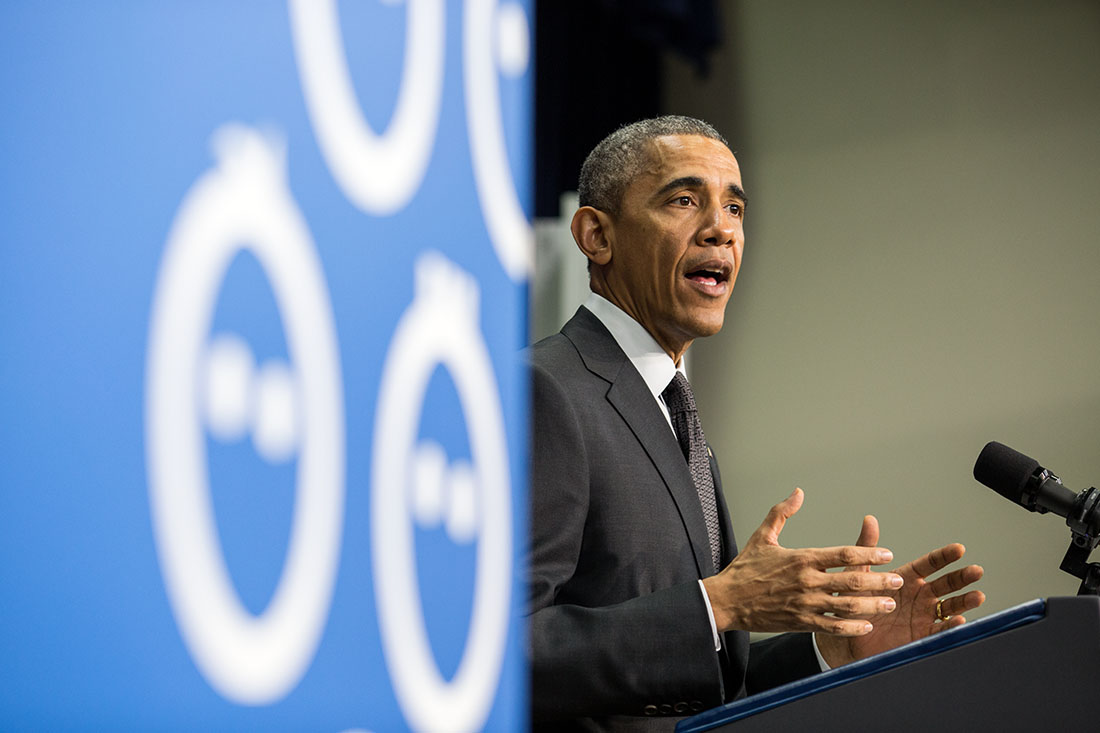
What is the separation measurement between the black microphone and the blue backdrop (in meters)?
0.79

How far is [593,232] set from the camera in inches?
60.3

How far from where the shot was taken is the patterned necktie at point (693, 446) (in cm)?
133

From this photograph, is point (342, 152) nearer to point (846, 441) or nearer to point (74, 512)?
point (74, 512)

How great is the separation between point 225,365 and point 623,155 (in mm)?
1294

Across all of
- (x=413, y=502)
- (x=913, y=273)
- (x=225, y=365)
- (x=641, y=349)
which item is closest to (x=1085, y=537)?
(x=641, y=349)

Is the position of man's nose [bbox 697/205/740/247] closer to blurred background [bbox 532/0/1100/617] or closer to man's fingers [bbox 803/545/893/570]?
man's fingers [bbox 803/545/893/570]

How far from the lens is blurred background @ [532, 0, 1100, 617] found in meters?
2.58

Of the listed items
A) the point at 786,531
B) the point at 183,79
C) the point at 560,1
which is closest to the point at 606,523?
the point at 183,79

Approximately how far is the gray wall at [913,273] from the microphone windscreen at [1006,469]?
5.20ft

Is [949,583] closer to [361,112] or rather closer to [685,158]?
[685,158]

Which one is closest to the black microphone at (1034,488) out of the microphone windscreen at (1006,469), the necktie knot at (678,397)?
the microphone windscreen at (1006,469)

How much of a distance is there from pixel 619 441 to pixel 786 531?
65.0 inches

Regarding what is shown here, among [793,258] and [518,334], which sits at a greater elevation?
[793,258]

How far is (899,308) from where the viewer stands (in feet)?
8.97
